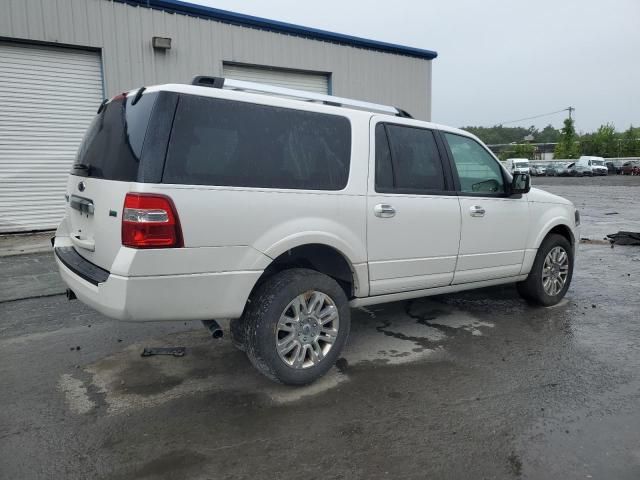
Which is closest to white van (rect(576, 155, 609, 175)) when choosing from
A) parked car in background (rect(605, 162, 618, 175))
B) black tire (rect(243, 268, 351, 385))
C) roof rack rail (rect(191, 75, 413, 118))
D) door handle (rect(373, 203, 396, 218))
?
parked car in background (rect(605, 162, 618, 175))

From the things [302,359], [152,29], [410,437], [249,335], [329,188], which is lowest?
[410,437]

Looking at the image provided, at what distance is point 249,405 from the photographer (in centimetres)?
341

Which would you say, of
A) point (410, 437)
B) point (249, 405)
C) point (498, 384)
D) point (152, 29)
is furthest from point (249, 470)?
point (152, 29)

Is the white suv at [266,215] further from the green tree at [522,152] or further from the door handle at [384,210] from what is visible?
the green tree at [522,152]

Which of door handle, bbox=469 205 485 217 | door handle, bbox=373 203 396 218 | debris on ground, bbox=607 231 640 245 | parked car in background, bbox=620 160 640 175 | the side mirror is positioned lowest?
debris on ground, bbox=607 231 640 245

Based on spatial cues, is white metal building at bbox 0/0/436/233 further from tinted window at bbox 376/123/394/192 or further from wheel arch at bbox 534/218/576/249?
wheel arch at bbox 534/218/576/249

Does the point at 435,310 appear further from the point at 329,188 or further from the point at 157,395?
the point at 157,395

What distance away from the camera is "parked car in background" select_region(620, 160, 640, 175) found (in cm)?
5280

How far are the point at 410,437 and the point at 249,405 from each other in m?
1.07

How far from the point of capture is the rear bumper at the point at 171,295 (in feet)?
9.93

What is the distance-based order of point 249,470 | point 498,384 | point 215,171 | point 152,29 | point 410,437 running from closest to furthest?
1. point 249,470
2. point 410,437
3. point 215,171
4. point 498,384
5. point 152,29

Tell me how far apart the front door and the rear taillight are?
2.69m

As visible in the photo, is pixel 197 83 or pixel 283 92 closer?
pixel 197 83

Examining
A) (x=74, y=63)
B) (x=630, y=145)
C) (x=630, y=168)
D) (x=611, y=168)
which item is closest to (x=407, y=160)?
(x=74, y=63)
